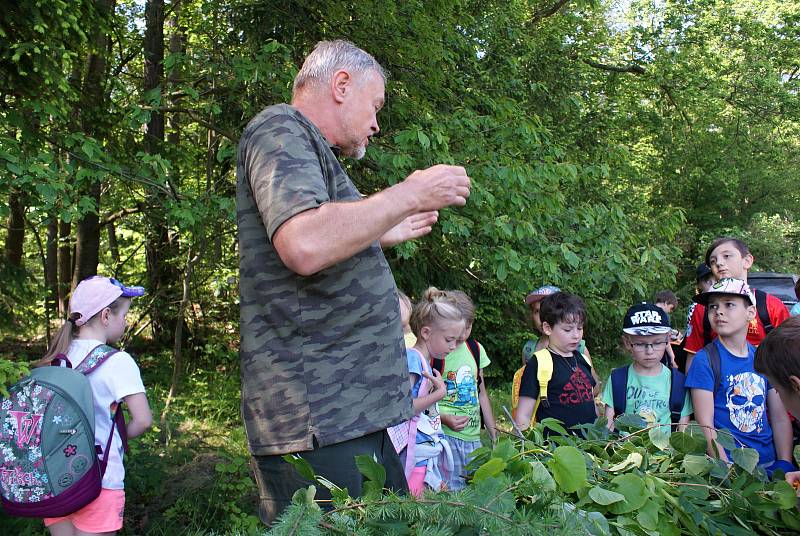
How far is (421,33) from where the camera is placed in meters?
5.93

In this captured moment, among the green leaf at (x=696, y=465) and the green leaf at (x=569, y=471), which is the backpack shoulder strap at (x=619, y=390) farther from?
the green leaf at (x=569, y=471)

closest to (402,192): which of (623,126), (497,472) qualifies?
(497,472)

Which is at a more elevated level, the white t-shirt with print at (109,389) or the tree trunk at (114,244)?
the tree trunk at (114,244)

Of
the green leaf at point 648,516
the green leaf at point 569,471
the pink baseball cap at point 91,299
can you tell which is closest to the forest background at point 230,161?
the pink baseball cap at point 91,299

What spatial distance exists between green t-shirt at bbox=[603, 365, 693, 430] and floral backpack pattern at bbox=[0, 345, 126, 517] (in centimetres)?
277

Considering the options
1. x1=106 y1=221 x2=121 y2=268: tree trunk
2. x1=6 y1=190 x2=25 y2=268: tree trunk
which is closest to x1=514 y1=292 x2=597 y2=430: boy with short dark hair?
x1=6 y1=190 x2=25 y2=268: tree trunk

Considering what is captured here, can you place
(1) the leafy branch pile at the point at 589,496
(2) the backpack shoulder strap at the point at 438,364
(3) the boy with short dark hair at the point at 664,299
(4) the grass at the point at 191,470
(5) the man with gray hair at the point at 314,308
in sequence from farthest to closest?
(3) the boy with short dark hair at the point at 664,299
(4) the grass at the point at 191,470
(2) the backpack shoulder strap at the point at 438,364
(5) the man with gray hair at the point at 314,308
(1) the leafy branch pile at the point at 589,496

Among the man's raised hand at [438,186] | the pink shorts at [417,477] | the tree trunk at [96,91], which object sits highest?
the tree trunk at [96,91]

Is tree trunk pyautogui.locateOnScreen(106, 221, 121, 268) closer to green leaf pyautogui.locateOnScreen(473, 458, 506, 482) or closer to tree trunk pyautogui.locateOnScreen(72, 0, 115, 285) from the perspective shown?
tree trunk pyautogui.locateOnScreen(72, 0, 115, 285)

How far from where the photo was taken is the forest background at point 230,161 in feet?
15.5

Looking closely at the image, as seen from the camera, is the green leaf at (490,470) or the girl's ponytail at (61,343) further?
the girl's ponytail at (61,343)

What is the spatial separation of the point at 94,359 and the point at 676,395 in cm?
306

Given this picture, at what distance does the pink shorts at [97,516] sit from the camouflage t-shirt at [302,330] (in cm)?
151

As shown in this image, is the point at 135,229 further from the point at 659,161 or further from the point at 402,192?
the point at 659,161
